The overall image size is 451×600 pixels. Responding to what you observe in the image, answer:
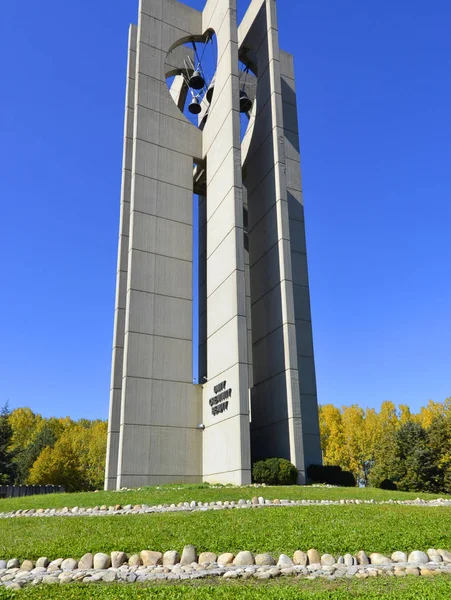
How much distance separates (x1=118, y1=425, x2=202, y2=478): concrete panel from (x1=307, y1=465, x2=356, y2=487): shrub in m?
4.74

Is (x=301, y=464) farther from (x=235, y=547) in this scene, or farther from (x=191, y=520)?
(x=235, y=547)

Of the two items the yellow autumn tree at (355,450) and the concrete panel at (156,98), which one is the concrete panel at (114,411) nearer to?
the concrete panel at (156,98)

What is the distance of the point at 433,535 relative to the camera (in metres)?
8.37

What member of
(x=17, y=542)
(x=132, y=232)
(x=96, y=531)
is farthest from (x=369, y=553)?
(x=132, y=232)

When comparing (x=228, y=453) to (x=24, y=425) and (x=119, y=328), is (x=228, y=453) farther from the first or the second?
(x=24, y=425)

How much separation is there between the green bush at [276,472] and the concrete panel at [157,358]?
5.89m

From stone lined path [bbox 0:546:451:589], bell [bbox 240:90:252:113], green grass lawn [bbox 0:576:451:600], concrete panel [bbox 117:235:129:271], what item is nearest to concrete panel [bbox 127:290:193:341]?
concrete panel [bbox 117:235:129:271]

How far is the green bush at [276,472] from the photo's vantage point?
60.1 ft

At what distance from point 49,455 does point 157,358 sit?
24539mm

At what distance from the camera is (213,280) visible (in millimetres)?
23547

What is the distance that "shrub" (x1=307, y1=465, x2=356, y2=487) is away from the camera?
20.9 meters

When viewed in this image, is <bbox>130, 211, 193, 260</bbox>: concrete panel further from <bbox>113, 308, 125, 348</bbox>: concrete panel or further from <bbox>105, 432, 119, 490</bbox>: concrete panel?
<bbox>105, 432, 119, 490</bbox>: concrete panel

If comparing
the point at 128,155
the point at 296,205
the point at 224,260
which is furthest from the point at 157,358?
the point at 128,155

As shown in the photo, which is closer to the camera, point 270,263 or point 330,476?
point 330,476
